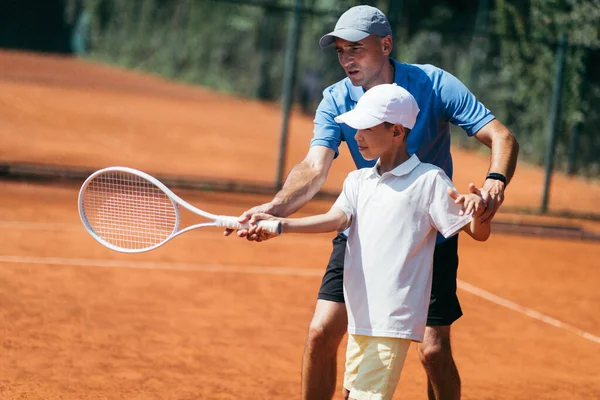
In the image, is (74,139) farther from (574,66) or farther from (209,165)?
(574,66)

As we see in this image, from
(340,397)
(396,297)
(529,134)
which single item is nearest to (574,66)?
(529,134)

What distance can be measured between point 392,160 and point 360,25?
1.99 ft

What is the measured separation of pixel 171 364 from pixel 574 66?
30.0ft

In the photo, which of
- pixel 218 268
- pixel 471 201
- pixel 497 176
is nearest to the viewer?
pixel 471 201

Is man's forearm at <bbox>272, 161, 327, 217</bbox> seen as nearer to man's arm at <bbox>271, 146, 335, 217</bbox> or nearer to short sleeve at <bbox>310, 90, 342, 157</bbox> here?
man's arm at <bbox>271, 146, 335, 217</bbox>

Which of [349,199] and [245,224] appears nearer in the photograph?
[245,224]

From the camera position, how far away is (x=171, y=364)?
17.7 feet

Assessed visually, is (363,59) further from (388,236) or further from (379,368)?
(379,368)

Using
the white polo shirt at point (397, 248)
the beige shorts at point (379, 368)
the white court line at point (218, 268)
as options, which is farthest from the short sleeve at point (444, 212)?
the white court line at point (218, 268)

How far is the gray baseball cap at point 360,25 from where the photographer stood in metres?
3.92

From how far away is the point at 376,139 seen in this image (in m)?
3.60

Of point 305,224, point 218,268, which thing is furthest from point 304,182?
point 218,268

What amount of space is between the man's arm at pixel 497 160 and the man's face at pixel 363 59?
1.63 feet

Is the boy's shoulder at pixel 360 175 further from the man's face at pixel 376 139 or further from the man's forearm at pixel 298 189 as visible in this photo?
the man's forearm at pixel 298 189
